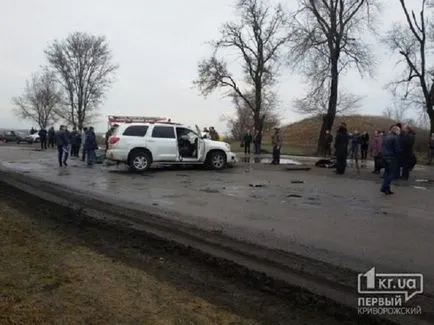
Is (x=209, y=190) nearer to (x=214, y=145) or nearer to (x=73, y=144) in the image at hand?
(x=214, y=145)

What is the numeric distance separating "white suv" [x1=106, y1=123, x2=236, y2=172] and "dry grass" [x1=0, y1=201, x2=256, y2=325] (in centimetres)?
1365

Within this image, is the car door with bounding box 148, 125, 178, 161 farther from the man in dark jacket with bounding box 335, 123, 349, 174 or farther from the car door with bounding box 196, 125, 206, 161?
the man in dark jacket with bounding box 335, 123, 349, 174

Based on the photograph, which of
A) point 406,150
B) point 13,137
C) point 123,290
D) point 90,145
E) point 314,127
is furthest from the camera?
point 314,127

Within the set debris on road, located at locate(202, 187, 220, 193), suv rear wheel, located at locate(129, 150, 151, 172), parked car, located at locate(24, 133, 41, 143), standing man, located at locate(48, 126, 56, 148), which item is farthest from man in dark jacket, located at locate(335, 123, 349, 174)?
parked car, located at locate(24, 133, 41, 143)

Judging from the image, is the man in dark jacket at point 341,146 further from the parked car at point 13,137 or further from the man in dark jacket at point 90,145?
the parked car at point 13,137

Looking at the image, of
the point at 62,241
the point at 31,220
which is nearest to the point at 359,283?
the point at 62,241

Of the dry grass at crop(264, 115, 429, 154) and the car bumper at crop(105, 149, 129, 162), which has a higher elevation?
the dry grass at crop(264, 115, 429, 154)

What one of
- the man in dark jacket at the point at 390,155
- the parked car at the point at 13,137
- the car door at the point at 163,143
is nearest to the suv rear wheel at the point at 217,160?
the car door at the point at 163,143

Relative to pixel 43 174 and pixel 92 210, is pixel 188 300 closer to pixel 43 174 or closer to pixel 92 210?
pixel 92 210

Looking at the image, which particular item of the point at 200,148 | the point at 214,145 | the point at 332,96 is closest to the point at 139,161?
the point at 200,148

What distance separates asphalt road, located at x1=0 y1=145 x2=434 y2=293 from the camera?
7711mm

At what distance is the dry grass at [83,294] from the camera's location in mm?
4824

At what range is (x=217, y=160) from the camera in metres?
22.5

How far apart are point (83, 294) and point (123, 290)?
418 mm
